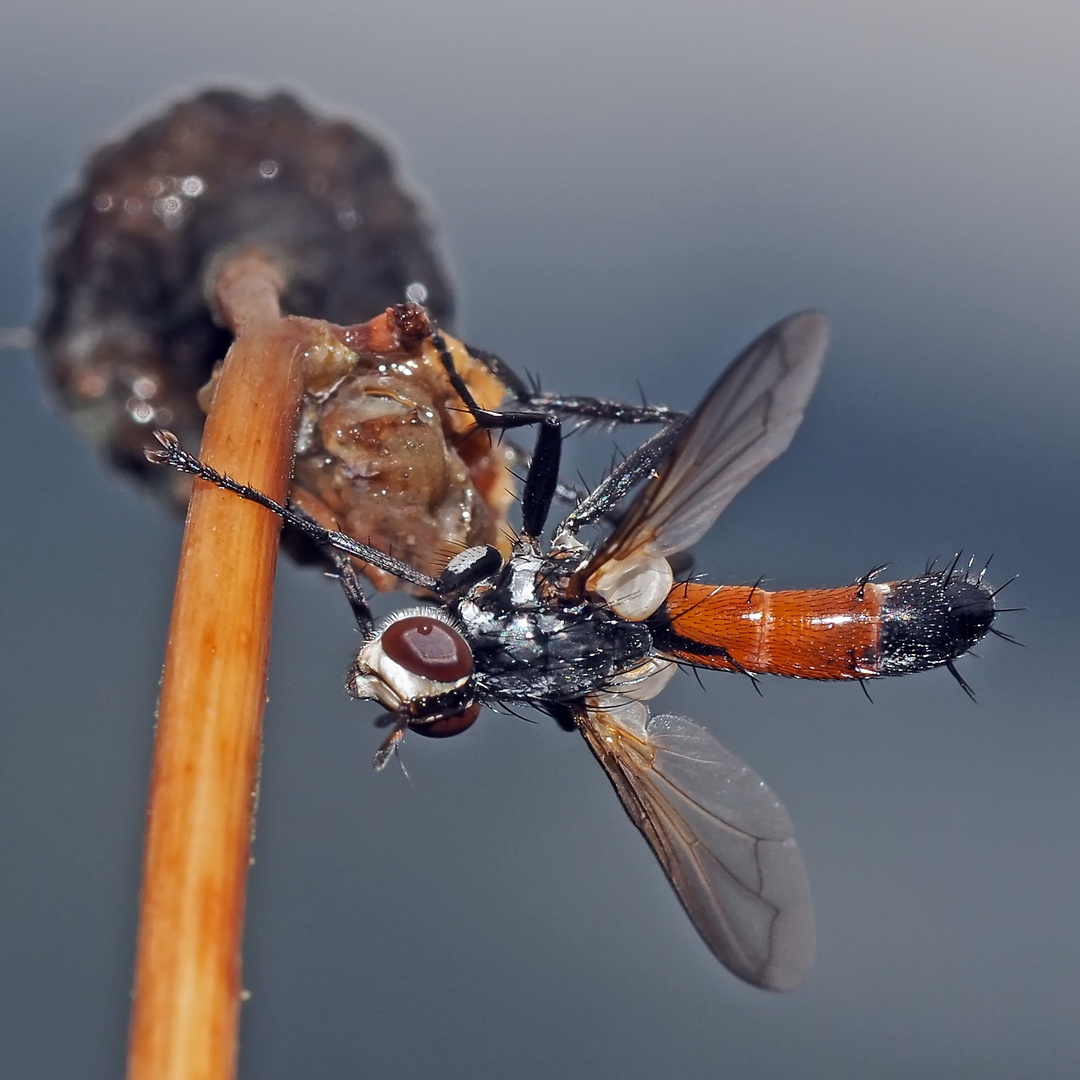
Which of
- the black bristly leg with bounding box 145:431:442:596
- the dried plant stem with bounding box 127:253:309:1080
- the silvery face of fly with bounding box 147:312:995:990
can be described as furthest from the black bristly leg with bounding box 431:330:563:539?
the dried plant stem with bounding box 127:253:309:1080

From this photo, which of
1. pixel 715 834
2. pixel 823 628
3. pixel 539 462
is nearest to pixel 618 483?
pixel 539 462

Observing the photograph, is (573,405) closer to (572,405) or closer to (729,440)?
(572,405)

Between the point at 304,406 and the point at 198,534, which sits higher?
the point at 304,406

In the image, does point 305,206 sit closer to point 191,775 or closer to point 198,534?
point 198,534

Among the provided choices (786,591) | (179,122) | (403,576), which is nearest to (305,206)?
(179,122)

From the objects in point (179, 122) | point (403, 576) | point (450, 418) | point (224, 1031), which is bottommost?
point (224, 1031)

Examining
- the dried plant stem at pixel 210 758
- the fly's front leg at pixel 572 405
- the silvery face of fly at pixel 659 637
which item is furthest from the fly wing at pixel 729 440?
the dried plant stem at pixel 210 758

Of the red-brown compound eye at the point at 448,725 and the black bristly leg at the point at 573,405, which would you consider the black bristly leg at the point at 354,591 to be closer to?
the red-brown compound eye at the point at 448,725
